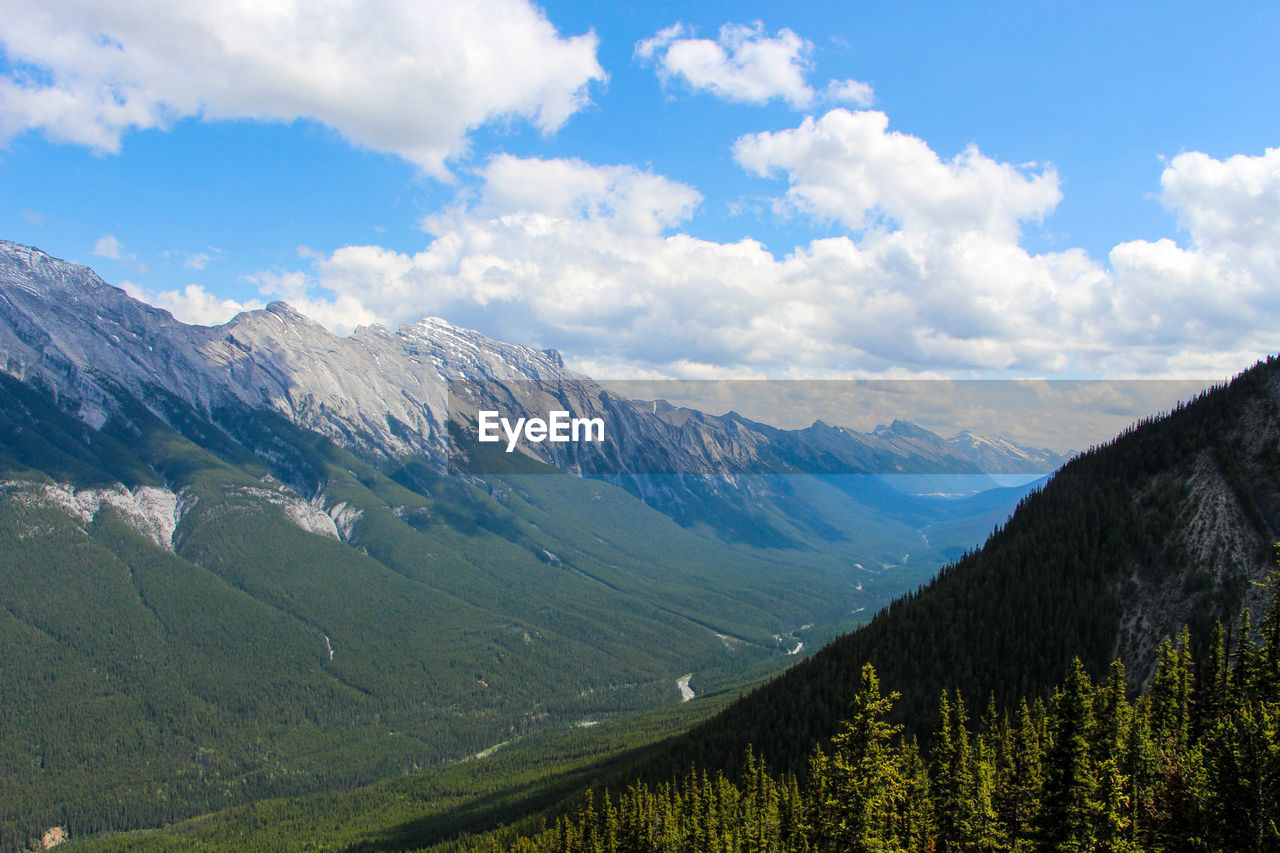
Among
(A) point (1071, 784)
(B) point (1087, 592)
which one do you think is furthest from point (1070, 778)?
(B) point (1087, 592)

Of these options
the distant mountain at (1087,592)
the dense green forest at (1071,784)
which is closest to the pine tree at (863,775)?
the dense green forest at (1071,784)

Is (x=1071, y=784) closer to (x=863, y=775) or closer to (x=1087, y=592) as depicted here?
(x=863, y=775)

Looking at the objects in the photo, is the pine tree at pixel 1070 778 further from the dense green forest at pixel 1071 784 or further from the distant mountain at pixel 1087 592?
the distant mountain at pixel 1087 592

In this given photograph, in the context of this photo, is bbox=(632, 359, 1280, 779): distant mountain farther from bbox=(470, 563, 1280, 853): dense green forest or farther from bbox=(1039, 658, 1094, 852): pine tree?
bbox=(1039, 658, 1094, 852): pine tree

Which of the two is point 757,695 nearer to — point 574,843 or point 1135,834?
point 574,843

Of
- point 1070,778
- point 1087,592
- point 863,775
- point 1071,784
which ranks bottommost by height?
point 1087,592

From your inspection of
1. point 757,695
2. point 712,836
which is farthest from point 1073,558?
point 712,836

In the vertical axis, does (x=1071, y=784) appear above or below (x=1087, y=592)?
above

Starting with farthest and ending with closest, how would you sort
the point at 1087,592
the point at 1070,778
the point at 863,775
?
the point at 1087,592 < the point at 863,775 < the point at 1070,778
